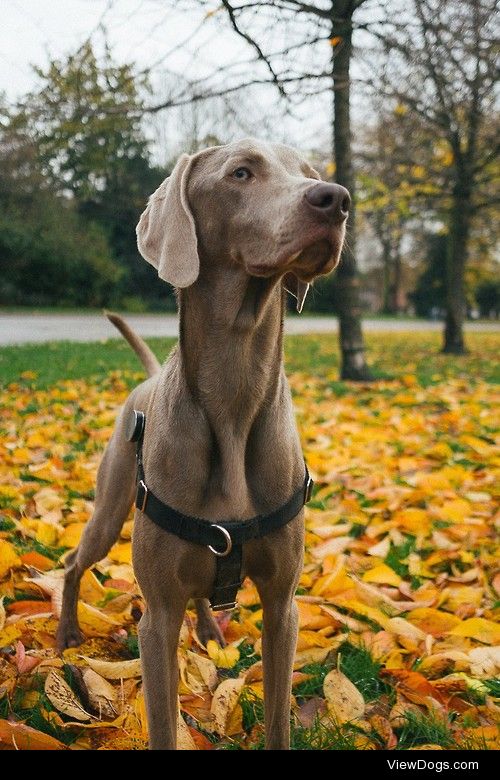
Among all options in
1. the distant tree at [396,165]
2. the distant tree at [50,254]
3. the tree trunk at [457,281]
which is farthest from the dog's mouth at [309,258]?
the distant tree at [50,254]

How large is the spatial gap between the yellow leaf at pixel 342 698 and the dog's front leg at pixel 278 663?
0.30 metres

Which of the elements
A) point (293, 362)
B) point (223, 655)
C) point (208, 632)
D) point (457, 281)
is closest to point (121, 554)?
point (208, 632)

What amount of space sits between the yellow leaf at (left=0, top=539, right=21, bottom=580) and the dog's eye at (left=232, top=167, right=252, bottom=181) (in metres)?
2.15

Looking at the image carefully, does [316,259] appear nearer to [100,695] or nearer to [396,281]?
[100,695]

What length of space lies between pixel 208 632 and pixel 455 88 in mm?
6817

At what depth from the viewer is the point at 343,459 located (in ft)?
16.1

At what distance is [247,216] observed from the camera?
187 cm

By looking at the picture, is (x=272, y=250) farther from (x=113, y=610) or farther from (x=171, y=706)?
(x=113, y=610)

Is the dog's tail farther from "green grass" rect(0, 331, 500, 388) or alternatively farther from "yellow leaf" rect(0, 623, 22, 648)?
"green grass" rect(0, 331, 500, 388)

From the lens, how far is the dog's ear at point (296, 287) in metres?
2.21

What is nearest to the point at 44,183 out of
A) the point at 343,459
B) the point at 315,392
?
the point at 315,392

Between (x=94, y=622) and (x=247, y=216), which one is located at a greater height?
(x=247, y=216)

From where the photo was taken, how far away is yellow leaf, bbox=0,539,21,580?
3.01 m
